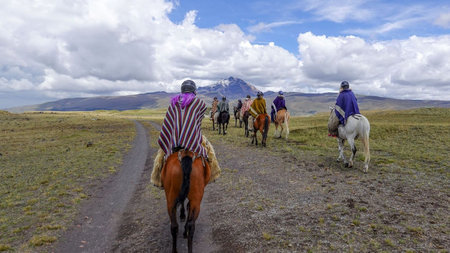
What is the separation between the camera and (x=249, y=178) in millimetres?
11594

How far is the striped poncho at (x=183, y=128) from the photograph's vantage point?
564cm

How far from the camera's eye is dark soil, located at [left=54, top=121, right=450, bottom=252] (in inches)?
231

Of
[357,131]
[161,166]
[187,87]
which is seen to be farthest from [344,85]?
[161,166]

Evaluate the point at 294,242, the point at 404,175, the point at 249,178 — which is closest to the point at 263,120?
the point at 249,178

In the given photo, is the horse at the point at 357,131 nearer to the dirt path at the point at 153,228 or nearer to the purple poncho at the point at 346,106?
the purple poncho at the point at 346,106

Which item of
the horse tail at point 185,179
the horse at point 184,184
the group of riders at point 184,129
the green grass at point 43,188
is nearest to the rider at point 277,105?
the green grass at point 43,188

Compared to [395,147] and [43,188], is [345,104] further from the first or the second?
[43,188]

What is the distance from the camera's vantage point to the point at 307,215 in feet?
23.9

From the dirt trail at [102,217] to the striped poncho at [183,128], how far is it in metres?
3.36

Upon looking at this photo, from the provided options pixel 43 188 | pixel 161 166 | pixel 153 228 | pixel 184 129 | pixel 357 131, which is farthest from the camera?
pixel 357 131

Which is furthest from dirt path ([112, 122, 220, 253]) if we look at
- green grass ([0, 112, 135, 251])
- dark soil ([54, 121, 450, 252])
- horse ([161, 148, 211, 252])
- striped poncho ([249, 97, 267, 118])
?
striped poncho ([249, 97, 267, 118])

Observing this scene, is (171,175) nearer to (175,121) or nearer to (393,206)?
(175,121)

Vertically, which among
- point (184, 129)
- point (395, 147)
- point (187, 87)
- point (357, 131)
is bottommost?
point (395, 147)

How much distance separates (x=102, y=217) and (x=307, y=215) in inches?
264
